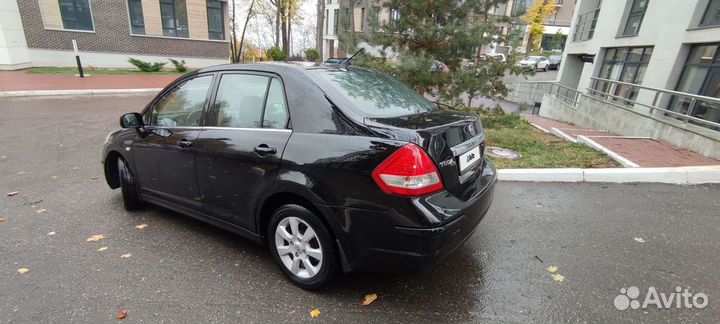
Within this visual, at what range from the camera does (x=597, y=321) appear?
2.34 metres

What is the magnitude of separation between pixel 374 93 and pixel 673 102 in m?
12.3

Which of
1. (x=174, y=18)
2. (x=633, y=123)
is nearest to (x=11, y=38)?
(x=174, y=18)

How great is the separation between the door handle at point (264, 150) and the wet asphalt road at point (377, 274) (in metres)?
1.00

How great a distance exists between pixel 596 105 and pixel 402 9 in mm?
8587

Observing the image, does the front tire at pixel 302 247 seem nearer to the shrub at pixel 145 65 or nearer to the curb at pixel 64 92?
the curb at pixel 64 92

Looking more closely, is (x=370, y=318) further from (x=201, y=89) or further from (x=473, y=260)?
(x=201, y=89)

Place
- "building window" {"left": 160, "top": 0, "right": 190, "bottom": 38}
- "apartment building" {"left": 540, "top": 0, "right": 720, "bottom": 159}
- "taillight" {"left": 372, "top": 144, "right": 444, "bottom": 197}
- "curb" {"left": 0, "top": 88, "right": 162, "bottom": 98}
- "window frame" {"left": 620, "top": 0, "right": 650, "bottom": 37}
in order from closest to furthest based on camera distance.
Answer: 1. "taillight" {"left": 372, "top": 144, "right": 444, "bottom": 197}
2. "apartment building" {"left": 540, "top": 0, "right": 720, "bottom": 159}
3. "curb" {"left": 0, "top": 88, "right": 162, "bottom": 98}
4. "window frame" {"left": 620, "top": 0, "right": 650, "bottom": 37}
5. "building window" {"left": 160, "top": 0, "right": 190, "bottom": 38}

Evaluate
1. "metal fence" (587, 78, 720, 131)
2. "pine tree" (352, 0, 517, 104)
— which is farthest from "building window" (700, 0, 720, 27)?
"pine tree" (352, 0, 517, 104)

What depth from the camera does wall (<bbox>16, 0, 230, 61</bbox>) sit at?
16906 millimetres

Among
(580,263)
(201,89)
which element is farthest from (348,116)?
(580,263)

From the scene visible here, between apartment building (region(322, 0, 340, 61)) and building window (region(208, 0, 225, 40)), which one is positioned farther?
apartment building (region(322, 0, 340, 61))

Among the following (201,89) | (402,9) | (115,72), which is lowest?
(115,72)

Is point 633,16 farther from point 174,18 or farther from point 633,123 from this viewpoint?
point 174,18

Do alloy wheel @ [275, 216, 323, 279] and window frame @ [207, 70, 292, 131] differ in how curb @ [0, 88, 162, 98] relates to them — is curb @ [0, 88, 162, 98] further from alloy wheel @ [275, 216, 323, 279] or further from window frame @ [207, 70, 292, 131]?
alloy wheel @ [275, 216, 323, 279]
